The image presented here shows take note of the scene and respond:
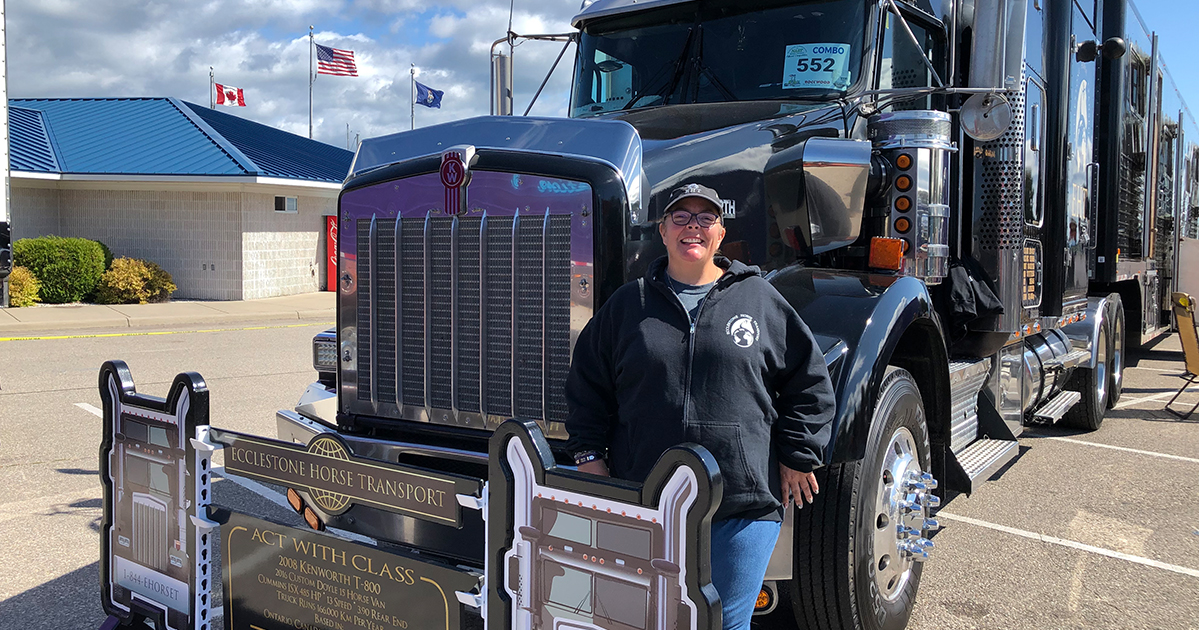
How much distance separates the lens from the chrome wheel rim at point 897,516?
3541mm

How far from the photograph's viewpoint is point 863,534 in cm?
331

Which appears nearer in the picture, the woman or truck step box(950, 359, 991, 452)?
the woman

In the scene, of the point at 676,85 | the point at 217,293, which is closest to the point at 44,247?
the point at 217,293

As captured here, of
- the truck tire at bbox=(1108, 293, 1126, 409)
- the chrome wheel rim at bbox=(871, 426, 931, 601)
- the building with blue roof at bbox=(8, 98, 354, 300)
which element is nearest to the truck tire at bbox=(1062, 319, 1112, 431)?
the truck tire at bbox=(1108, 293, 1126, 409)

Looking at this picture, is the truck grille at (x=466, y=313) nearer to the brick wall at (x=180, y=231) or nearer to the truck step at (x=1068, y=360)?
the truck step at (x=1068, y=360)

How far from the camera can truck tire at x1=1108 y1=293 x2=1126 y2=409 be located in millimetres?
8250

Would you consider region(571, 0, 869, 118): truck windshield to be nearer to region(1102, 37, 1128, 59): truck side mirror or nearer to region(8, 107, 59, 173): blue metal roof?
region(1102, 37, 1128, 59): truck side mirror

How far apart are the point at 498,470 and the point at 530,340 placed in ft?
2.70

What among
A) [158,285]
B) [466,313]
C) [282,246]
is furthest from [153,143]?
[466,313]

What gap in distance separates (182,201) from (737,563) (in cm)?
1988

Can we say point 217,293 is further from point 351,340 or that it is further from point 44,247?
point 351,340

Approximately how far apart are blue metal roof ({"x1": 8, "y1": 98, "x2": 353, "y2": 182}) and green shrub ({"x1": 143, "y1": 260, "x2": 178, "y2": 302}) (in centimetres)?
198

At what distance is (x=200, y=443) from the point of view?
309cm

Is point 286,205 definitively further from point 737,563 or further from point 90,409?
point 737,563
